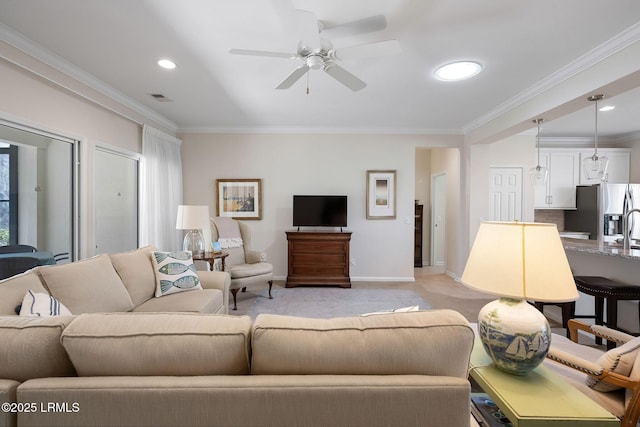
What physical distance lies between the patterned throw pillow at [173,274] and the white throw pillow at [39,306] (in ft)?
3.22

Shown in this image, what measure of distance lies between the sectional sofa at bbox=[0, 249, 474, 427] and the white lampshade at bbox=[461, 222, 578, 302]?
12.3 inches

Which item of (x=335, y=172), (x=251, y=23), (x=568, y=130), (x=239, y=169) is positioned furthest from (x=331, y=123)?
(x=568, y=130)

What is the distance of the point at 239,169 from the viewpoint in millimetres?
4781

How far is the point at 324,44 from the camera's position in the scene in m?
2.10

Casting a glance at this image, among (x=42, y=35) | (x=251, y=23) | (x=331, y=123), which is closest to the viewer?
(x=251, y=23)

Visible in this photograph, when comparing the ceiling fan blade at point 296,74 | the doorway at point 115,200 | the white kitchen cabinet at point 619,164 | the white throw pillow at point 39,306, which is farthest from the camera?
the white kitchen cabinet at point 619,164

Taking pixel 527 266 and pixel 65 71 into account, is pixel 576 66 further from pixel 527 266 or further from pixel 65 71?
pixel 65 71

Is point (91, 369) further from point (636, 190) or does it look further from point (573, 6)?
point (636, 190)

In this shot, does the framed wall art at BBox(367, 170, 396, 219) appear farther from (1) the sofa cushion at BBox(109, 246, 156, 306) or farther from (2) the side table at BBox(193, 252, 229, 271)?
(1) the sofa cushion at BBox(109, 246, 156, 306)

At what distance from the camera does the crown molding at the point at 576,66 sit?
83.5 inches

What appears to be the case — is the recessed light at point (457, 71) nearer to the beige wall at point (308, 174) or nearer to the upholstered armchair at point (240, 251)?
the beige wall at point (308, 174)

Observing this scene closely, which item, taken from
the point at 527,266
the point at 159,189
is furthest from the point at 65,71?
the point at 527,266

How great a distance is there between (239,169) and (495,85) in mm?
3671

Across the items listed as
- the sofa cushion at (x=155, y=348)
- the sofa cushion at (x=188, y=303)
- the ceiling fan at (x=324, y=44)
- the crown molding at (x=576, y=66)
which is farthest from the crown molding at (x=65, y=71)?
the crown molding at (x=576, y=66)
